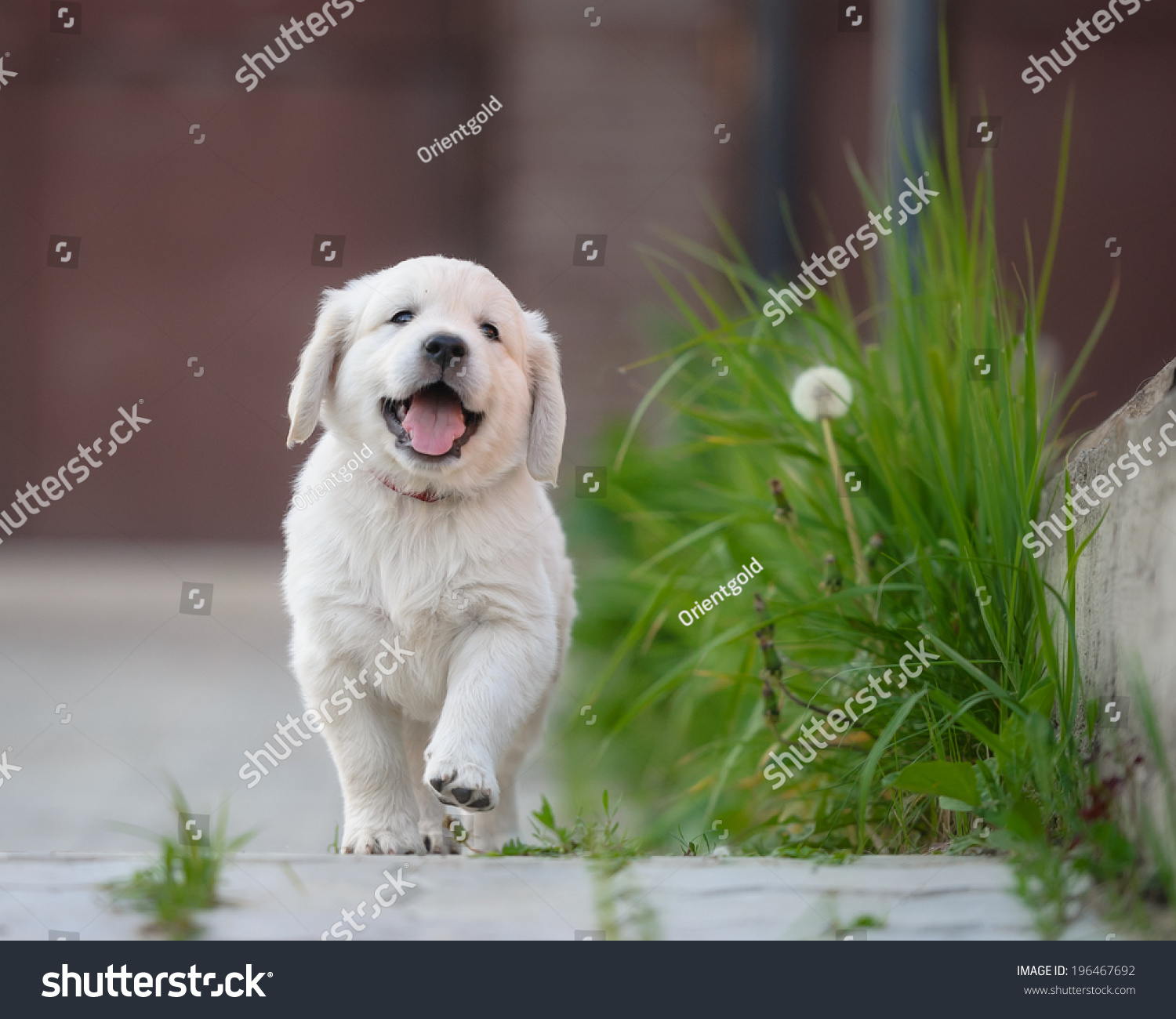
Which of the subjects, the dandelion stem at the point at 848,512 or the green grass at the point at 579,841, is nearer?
the green grass at the point at 579,841

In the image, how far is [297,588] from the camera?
269cm

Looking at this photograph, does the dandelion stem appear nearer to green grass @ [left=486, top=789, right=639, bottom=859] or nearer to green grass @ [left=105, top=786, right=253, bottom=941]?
green grass @ [left=486, top=789, right=639, bottom=859]

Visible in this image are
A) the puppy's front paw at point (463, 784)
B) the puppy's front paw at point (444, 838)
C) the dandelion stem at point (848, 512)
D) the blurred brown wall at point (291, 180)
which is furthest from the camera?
the blurred brown wall at point (291, 180)

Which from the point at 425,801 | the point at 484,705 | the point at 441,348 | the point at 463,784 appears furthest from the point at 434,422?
the point at 425,801

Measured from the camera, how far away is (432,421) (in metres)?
2.56

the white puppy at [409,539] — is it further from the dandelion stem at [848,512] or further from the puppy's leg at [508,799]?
the dandelion stem at [848,512]

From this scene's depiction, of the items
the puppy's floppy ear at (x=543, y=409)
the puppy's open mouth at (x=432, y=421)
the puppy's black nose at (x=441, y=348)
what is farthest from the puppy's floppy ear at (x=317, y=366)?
the puppy's floppy ear at (x=543, y=409)

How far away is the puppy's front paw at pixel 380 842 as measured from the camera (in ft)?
8.48

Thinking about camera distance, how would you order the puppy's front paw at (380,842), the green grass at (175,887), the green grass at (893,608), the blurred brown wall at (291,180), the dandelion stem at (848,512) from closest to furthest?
the green grass at (175,887), the green grass at (893,608), the puppy's front paw at (380,842), the dandelion stem at (848,512), the blurred brown wall at (291,180)

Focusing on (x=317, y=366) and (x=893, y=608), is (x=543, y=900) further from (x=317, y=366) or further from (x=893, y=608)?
(x=893, y=608)

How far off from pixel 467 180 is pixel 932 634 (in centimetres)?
618

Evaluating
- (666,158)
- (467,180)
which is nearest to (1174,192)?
(666,158)

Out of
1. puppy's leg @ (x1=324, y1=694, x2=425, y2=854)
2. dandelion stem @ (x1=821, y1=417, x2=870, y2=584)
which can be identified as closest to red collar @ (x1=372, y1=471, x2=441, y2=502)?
puppy's leg @ (x1=324, y1=694, x2=425, y2=854)

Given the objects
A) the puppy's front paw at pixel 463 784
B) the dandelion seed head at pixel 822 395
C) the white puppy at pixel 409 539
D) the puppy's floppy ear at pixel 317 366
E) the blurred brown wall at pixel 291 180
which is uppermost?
the blurred brown wall at pixel 291 180
